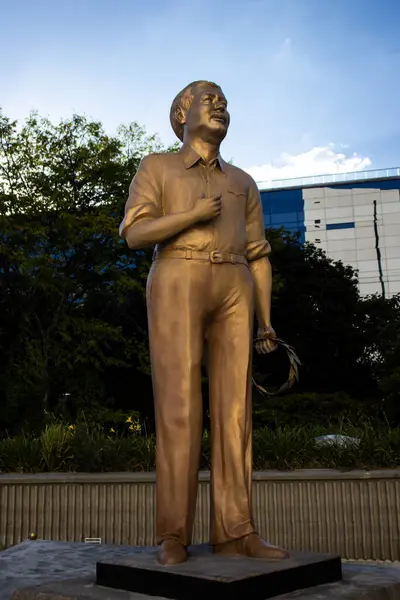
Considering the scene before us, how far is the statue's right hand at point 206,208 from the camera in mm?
4000

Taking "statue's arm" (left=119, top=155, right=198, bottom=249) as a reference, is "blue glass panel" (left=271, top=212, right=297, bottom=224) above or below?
above

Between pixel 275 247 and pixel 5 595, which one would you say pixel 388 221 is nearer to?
pixel 275 247

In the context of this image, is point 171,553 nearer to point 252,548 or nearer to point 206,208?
point 252,548

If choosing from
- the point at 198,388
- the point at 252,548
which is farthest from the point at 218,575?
the point at 198,388

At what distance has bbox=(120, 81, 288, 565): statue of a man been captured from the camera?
396 centimetres

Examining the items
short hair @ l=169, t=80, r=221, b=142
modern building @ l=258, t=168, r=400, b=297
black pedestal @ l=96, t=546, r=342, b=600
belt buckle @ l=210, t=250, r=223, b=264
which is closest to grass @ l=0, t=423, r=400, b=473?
black pedestal @ l=96, t=546, r=342, b=600

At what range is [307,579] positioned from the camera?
365 cm

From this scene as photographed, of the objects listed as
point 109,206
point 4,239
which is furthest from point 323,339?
point 4,239

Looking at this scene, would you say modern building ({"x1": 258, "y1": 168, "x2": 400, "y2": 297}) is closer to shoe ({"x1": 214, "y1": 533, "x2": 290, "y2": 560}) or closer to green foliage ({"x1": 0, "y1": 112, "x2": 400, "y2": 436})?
green foliage ({"x1": 0, "y1": 112, "x2": 400, "y2": 436})

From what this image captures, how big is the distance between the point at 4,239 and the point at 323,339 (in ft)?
51.2

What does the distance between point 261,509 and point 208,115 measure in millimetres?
4830

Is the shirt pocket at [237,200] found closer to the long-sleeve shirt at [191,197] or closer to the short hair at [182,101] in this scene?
the long-sleeve shirt at [191,197]

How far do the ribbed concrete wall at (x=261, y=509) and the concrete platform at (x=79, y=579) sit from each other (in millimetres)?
2910

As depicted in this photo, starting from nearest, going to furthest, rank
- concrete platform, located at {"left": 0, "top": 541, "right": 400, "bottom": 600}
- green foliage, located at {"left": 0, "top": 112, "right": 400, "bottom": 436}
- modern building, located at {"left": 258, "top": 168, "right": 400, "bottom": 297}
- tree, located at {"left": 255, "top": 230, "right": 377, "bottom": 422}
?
1. concrete platform, located at {"left": 0, "top": 541, "right": 400, "bottom": 600}
2. green foliage, located at {"left": 0, "top": 112, "right": 400, "bottom": 436}
3. tree, located at {"left": 255, "top": 230, "right": 377, "bottom": 422}
4. modern building, located at {"left": 258, "top": 168, "right": 400, "bottom": 297}
